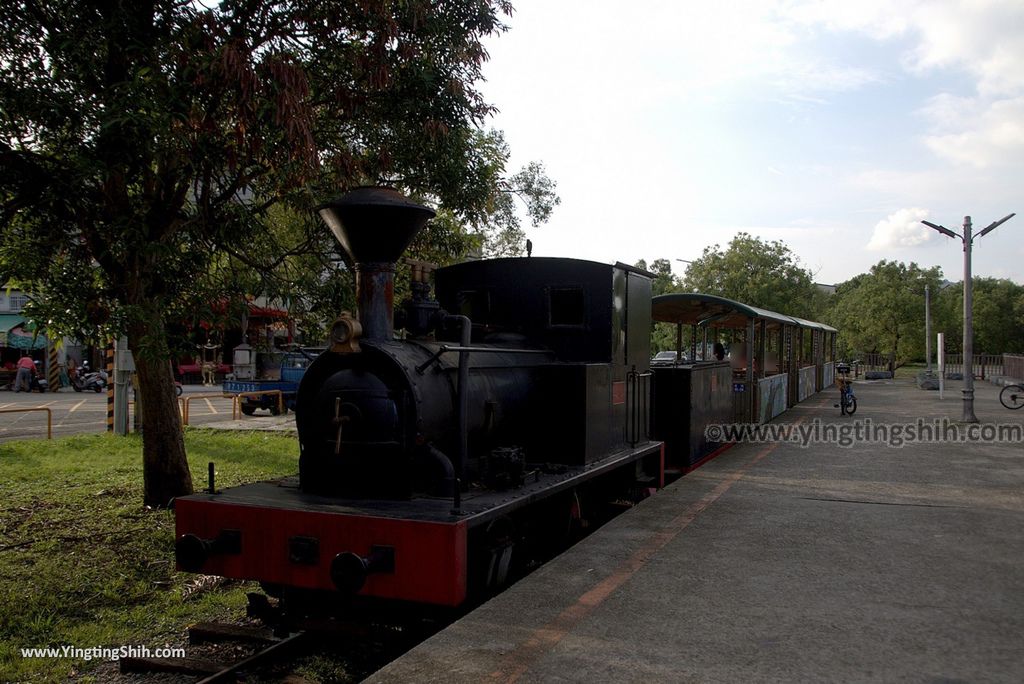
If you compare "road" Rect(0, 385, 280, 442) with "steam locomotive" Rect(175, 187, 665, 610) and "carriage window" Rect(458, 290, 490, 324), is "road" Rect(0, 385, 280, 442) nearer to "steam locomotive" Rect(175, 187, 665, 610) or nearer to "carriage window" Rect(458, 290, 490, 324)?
"carriage window" Rect(458, 290, 490, 324)

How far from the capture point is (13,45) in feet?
17.7

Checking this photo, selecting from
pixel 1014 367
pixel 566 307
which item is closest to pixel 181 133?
pixel 566 307

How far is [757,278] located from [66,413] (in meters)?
27.3

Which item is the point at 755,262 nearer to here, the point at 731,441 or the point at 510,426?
the point at 731,441

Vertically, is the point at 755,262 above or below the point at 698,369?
above

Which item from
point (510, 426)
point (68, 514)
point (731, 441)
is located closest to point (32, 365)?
point (68, 514)

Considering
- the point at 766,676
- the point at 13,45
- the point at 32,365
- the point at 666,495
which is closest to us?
the point at 766,676

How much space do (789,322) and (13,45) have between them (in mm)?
15925

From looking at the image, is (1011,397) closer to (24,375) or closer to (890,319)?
(890,319)

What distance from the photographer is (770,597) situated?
15.3 ft
